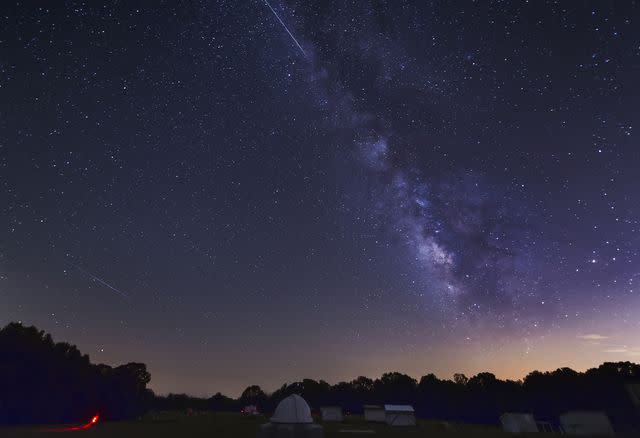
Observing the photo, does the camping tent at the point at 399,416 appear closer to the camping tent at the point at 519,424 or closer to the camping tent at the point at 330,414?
the camping tent at the point at 519,424

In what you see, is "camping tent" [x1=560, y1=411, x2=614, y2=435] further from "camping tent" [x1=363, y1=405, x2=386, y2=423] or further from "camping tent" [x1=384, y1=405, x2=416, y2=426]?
"camping tent" [x1=363, y1=405, x2=386, y2=423]

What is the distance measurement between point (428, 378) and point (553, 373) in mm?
46983

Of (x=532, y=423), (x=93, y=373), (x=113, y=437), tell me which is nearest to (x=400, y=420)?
(x=532, y=423)

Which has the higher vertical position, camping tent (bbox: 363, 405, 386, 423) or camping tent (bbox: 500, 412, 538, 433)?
camping tent (bbox: 363, 405, 386, 423)

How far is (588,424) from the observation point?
41688 millimetres

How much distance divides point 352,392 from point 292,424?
375 ft

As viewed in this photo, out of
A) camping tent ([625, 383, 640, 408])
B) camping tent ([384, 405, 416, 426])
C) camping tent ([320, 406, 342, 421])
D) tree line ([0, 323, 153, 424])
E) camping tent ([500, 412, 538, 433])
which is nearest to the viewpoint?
camping tent ([625, 383, 640, 408])

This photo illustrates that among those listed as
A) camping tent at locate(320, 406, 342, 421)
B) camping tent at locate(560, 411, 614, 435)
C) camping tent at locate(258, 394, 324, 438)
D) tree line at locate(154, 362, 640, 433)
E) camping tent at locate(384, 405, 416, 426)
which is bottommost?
camping tent at locate(258, 394, 324, 438)

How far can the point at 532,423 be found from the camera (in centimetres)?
5109

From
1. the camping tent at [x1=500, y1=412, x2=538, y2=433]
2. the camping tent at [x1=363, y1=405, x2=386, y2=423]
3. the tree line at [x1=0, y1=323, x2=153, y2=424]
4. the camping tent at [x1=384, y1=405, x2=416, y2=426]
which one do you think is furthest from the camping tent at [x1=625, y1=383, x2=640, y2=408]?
the tree line at [x1=0, y1=323, x2=153, y2=424]

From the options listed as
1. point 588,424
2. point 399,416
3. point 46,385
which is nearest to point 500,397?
point 399,416

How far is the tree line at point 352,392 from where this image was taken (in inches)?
2462

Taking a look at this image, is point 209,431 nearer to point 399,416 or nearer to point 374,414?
point 399,416

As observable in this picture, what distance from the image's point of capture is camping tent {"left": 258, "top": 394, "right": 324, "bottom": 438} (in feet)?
99.3
